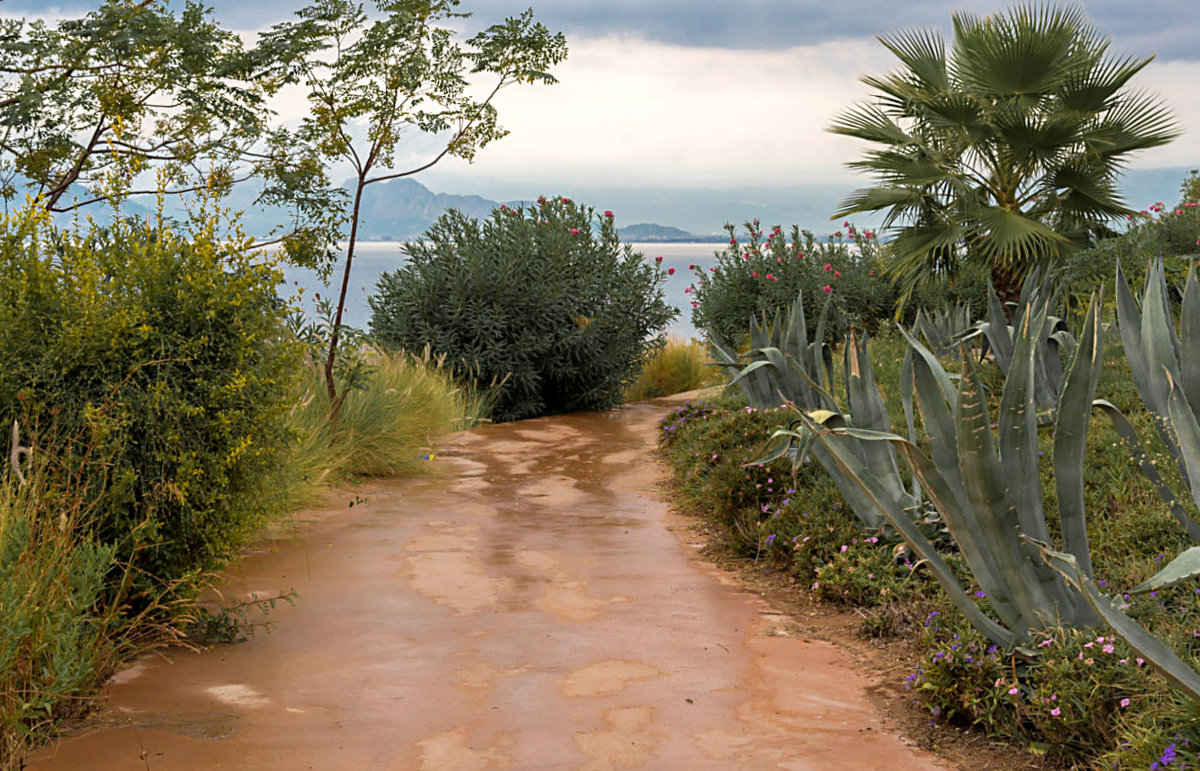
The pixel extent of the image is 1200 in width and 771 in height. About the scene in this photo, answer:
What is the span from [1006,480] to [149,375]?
3146mm

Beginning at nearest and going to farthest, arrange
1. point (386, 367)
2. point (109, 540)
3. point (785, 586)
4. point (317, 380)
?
point (109, 540) → point (785, 586) → point (317, 380) → point (386, 367)

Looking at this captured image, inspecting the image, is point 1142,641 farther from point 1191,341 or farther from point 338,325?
point 338,325

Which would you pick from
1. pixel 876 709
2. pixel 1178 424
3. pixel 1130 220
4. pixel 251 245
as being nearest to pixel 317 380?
pixel 251 245

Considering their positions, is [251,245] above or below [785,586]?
above

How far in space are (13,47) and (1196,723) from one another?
902cm

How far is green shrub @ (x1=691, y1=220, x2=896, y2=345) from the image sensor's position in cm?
1525

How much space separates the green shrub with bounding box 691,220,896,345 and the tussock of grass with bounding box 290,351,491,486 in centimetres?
582

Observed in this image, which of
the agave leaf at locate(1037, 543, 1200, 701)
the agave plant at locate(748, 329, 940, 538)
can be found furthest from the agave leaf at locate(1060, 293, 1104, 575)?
the agave plant at locate(748, 329, 940, 538)

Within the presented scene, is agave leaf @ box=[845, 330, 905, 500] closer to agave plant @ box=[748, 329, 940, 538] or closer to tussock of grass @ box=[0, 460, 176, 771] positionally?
agave plant @ box=[748, 329, 940, 538]

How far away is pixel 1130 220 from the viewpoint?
42.0 feet

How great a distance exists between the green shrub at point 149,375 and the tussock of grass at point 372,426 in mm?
2093

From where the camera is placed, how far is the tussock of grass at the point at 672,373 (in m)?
17.1

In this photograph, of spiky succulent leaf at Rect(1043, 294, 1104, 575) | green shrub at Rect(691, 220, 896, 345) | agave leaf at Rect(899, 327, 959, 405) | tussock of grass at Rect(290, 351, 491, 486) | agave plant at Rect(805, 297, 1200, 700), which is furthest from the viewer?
green shrub at Rect(691, 220, 896, 345)

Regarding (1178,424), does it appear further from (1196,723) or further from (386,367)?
(386,367)
